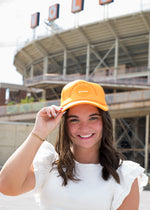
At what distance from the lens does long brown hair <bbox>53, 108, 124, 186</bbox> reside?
2115 millimetres

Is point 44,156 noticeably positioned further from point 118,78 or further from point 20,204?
point 118,78

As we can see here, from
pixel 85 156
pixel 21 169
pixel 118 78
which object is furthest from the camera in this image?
pixel 118 78

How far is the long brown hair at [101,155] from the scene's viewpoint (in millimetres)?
2115

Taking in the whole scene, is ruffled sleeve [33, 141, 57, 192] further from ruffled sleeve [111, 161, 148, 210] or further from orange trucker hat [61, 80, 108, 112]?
ruffled sleeve [111, 161, 148, 210]

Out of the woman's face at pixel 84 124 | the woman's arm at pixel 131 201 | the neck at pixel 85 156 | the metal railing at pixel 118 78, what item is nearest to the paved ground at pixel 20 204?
the neck at pixel 85 156

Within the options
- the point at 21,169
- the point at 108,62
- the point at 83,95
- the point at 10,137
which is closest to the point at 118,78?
the point at 108,62

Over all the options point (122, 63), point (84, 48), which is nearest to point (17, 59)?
point (84, 48)

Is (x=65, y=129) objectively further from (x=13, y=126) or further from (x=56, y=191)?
(x=13, y=126)

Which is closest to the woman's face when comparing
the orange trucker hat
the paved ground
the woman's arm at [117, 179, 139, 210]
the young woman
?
the young woman

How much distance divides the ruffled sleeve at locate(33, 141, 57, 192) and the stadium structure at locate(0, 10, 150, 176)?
75.3 feet

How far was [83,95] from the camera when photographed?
85.4 inches

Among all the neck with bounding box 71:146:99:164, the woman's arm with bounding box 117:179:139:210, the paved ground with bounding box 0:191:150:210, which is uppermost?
the neck with bounding box 71:146:99:164

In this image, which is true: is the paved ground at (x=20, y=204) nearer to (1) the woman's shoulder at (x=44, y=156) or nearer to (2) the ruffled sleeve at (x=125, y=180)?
(1) the woman's shoulder at (x=44, y=156)

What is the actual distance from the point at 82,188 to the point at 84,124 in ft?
1.58
